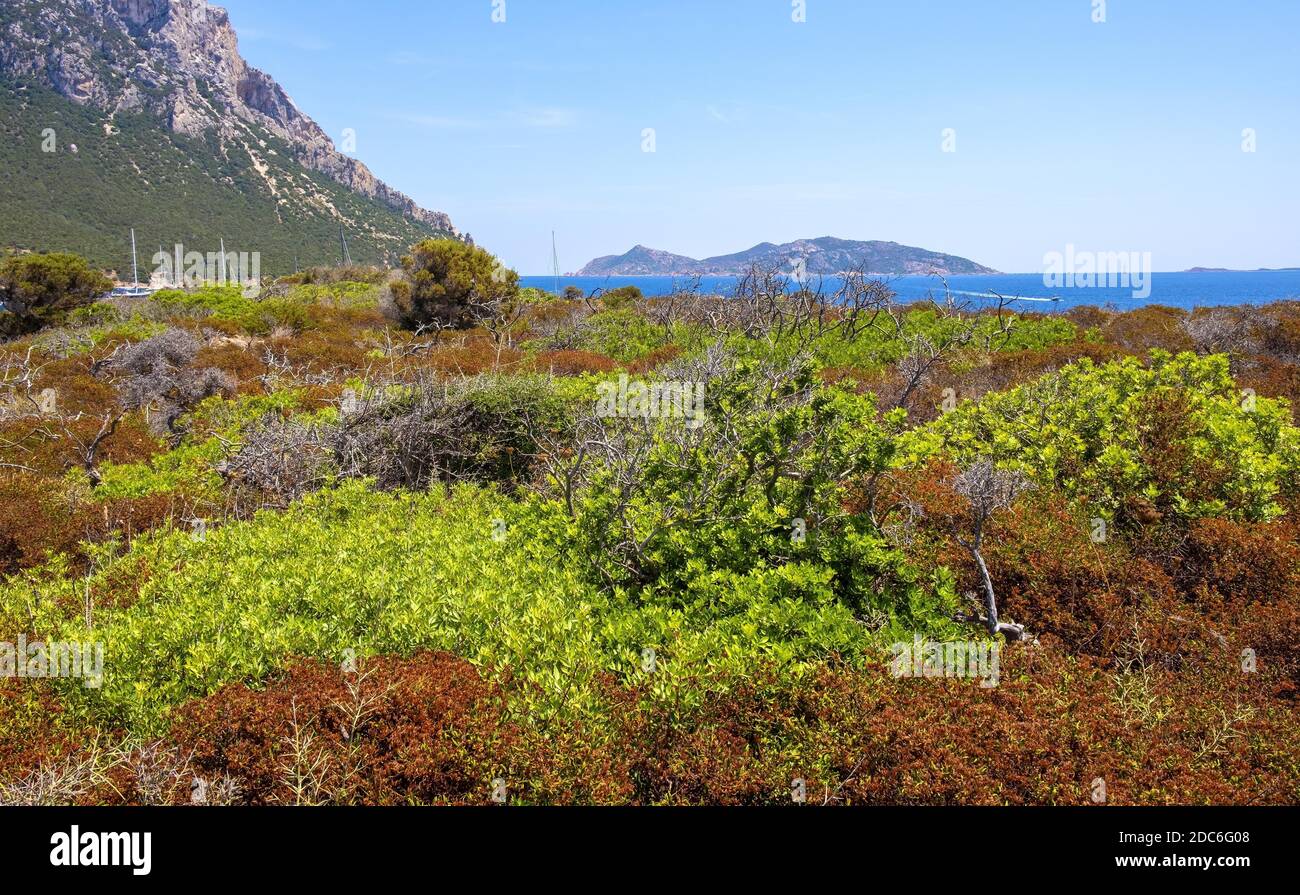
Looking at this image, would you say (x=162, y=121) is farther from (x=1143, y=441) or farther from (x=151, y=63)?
(x=1143, y=441)

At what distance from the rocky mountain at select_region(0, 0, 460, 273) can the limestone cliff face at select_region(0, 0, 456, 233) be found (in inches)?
5.2

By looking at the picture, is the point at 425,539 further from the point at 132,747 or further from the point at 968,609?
the point at 968,609

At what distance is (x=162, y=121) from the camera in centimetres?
6719

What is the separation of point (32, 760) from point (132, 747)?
0.34 m

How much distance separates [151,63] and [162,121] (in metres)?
11.0

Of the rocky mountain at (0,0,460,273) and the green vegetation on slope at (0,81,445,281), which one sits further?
the rocky mountain at (0,0,460,273)

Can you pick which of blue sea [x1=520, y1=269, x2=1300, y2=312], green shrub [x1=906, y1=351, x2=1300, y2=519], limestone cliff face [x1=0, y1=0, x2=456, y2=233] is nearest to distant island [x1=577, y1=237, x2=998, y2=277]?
blue sea [x1=520, y1=269, x2=1300, y2=312]

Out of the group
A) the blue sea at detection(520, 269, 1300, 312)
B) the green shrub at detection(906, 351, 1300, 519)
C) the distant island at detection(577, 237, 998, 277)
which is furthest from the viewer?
the distant island at detection(577, 237, 998, 277)

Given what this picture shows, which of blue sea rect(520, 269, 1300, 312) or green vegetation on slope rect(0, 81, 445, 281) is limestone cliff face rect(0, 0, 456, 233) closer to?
green vegetation on slope rect(0, 81, 445, 281)

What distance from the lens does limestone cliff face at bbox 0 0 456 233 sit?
205 feet

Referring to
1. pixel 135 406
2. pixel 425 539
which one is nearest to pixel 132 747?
pixel 425 539

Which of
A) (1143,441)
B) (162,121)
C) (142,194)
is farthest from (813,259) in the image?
(162,121)

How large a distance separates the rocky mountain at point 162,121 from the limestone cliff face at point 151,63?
0.43 feet
